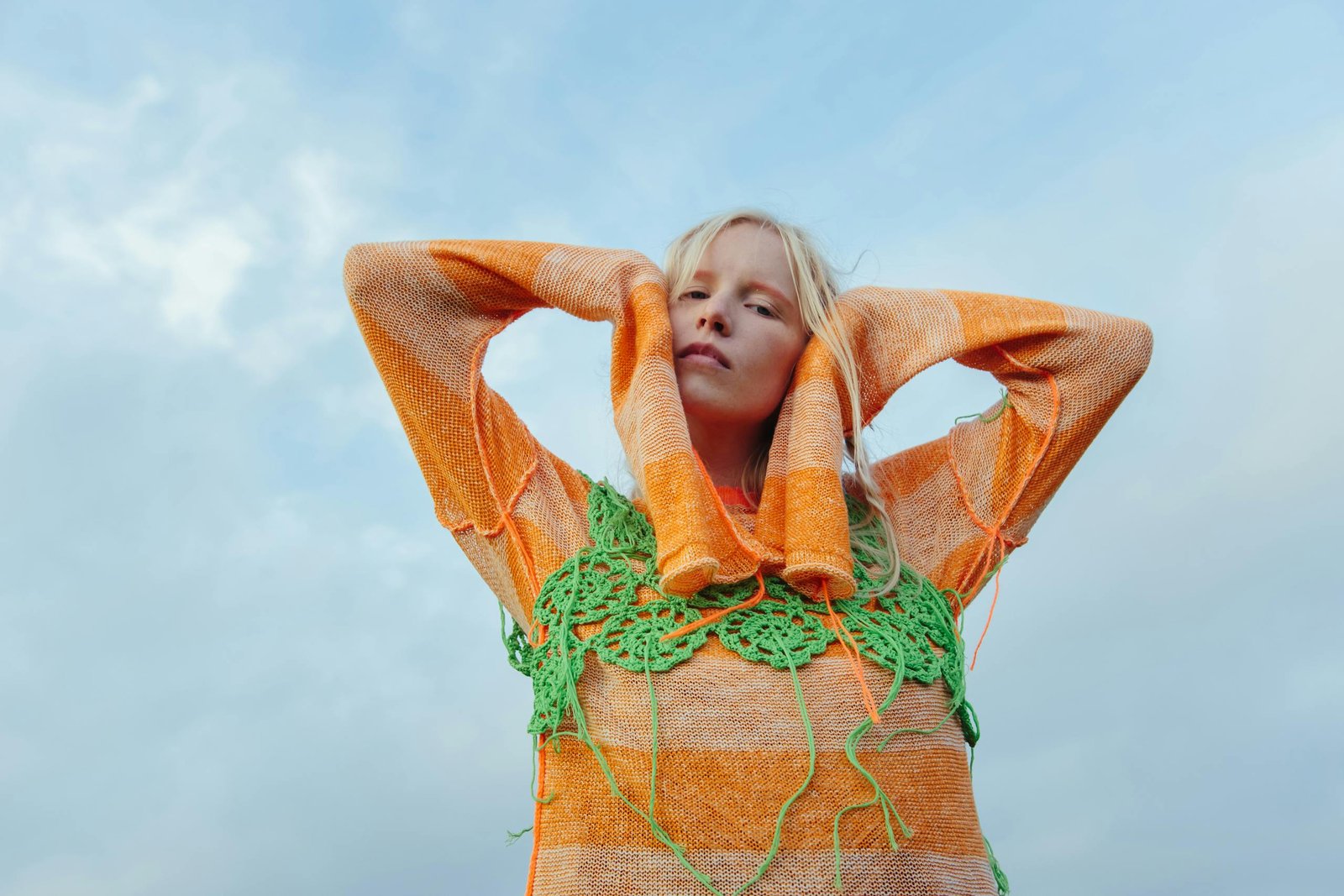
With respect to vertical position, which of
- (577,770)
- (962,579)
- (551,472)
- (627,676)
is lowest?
(577,770)

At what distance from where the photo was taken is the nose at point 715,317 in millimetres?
1958

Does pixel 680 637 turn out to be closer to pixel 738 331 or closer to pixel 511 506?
pixel 511 506

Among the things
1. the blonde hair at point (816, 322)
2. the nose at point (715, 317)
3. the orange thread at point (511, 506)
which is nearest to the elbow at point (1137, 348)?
the blonde hair at point (816, 322)

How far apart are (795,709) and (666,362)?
623 millimetres

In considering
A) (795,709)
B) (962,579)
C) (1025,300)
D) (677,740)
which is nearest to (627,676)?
(677,740)

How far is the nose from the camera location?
1958mm

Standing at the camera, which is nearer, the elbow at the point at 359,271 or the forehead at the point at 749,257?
the elbow at the point at 359,271

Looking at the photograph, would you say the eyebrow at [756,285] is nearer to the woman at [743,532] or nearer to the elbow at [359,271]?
the woman at [743,532]

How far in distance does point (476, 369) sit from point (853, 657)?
0.84 meters

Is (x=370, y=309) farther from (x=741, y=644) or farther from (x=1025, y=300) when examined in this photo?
(x=1025, y=300)

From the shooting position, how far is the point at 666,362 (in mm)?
1862

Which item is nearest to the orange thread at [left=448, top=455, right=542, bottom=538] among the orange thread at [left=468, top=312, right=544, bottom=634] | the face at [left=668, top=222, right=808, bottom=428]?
the orange thread at [left=468, top=312, right=544, bottom=634]

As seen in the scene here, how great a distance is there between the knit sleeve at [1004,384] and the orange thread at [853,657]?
33cm

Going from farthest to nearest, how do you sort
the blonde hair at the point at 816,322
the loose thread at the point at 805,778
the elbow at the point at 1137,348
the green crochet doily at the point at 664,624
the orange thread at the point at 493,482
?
1. the elbow at the point at 1137,348
2. the blonde hair at the point at 816,322
3. the orange thread at the point at 493,482
4. the green crochet doily at the point at 664,624
5. the loose thread at the point at 805,778
